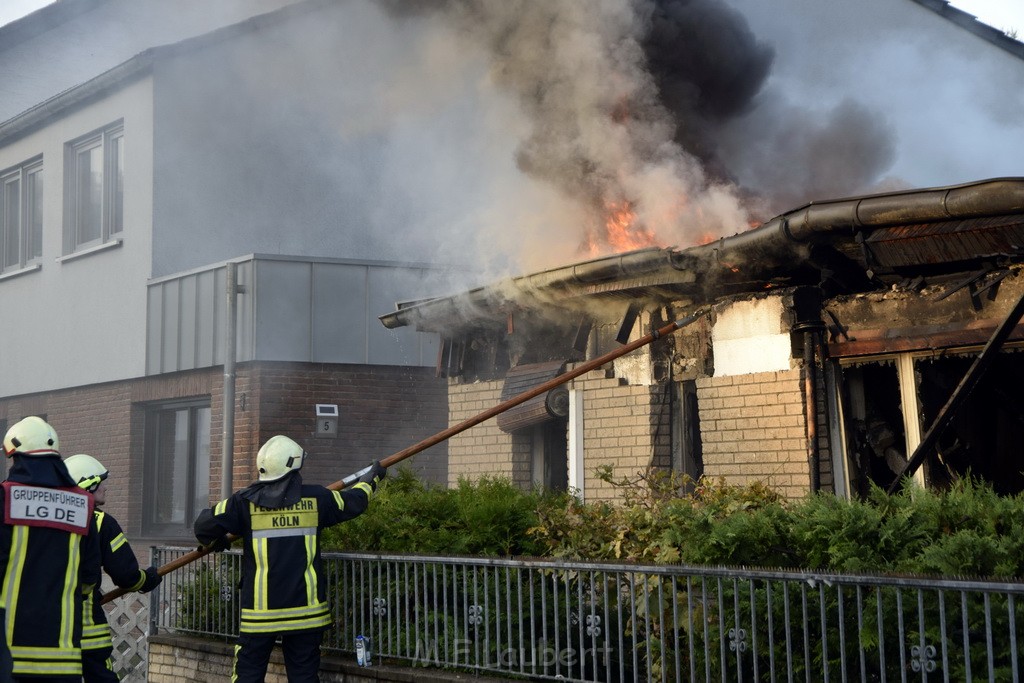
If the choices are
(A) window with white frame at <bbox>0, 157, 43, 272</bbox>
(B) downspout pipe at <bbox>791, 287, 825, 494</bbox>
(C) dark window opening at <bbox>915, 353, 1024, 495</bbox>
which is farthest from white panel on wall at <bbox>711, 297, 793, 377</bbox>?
(A) window with white frame at <bbox>0, 157, 43, 272</bbox>

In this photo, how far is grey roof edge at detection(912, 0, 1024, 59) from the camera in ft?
56.6

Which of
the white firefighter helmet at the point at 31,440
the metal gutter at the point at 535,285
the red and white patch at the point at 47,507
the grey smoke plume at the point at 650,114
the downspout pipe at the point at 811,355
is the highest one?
the grey smoke plume at the point at 650,114

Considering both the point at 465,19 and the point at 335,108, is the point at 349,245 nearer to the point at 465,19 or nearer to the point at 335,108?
the point at 335,108

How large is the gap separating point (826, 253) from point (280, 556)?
13.1 ft

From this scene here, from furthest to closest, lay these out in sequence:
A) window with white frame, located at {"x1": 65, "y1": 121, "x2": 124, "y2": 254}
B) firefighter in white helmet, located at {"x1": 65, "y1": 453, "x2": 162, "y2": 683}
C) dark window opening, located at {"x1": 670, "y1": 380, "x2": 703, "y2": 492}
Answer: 1. window with white frame, located at {"x1": 65, "y1": 121, "x2": 124, "y2": 254}
2. dark window opening, located at {"x1": 670, "y1": 380, "x2": 703, "y2": 492}
3. firefighter in white helmet, located at {"x1": 65, "y1": 453, "x2": 162, "y2": 683}

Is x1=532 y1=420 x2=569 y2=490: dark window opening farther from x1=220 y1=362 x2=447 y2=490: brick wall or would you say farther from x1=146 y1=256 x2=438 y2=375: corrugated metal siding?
x1=146 y1=256 x2=438 y2=375: corrugated metal siding

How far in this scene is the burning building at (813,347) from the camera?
7.32 metres

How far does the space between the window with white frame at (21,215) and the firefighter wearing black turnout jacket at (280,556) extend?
1365cm

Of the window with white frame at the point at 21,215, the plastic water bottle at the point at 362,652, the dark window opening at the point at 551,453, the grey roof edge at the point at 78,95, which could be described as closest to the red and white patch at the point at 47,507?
the plastic water bottle at the point at 362,652

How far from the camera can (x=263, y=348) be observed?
1466cm

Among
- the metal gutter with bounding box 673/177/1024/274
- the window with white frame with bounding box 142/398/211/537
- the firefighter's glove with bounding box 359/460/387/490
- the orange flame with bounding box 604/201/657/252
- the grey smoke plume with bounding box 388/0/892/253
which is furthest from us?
the window with white frame with bounding box 142/398/211/537

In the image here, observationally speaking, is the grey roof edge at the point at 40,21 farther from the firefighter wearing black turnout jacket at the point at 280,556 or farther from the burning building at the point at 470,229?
the firefighter wearing black turnout jacket at the point at 280,556

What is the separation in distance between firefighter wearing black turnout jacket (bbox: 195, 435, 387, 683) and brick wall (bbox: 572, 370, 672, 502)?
2960mm

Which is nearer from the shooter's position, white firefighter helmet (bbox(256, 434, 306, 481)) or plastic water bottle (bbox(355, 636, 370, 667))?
white firefighter helmet (bbox(256, 434, 306, 481))
